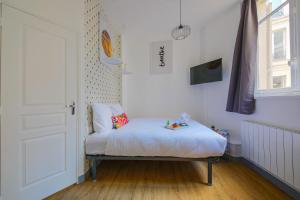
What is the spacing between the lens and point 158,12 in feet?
8.98

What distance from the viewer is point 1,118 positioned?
49.6 inches

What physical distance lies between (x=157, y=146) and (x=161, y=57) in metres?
2.58

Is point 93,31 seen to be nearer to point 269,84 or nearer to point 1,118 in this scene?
point 1,118

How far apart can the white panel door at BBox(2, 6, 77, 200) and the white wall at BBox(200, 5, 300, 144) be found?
8.40 ft

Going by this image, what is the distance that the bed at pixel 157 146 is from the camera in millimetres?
1719

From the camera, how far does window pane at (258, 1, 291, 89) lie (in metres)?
1.76

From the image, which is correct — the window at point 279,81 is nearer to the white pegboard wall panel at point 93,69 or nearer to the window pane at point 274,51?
the window pane at point 274,51

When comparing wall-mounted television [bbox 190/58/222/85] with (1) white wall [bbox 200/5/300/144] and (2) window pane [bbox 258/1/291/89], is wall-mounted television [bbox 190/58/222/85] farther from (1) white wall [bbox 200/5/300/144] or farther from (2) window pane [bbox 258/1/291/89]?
(2) window pane [bbox 258/1/291/89]

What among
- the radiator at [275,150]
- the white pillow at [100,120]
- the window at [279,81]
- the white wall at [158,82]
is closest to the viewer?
the radiator at [275,150]

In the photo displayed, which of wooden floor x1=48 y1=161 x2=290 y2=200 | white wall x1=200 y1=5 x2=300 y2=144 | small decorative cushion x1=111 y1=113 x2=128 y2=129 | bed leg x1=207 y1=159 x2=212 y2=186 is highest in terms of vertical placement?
white wall x1=200 y1=5 x2=300 y2=144

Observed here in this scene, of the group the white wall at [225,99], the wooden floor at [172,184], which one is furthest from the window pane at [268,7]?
the wooden floor at [172,184]

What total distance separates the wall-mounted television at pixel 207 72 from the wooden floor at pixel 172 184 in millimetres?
1649

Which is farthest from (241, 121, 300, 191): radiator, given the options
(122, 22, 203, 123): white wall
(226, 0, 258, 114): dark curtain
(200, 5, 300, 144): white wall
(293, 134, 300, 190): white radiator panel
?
(122, 22, 203, 123): white wall

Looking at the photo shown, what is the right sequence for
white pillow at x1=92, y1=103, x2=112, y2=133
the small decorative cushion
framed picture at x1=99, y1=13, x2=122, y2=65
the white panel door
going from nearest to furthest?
1. the white panel door
2. white pillow at x1=92, y1=103, x2=112, y2=133
3. the small decorative cushion
4. framed picture at x1=99, y1=13, x2=122, y2=65
